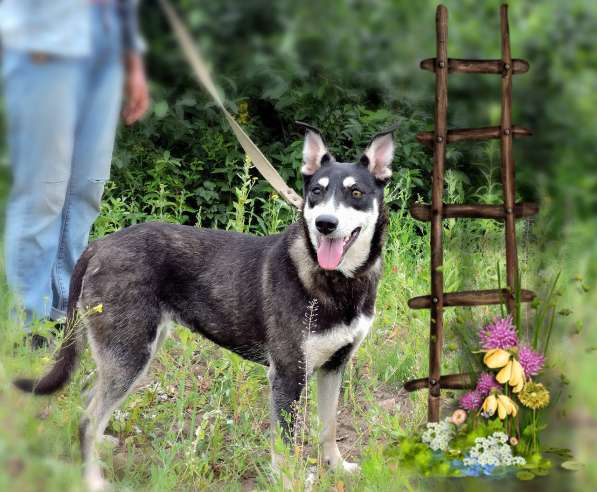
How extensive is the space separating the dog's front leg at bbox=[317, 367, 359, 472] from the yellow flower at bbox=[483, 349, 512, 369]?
0.78 m

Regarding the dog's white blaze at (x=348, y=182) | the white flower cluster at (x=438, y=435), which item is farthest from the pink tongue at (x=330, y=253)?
the white flower cluster at (x=438, y=435)

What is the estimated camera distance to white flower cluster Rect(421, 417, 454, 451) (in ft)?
11.7

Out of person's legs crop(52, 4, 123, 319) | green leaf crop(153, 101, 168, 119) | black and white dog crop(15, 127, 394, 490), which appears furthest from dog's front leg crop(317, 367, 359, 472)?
green leaf crop(153, 101, 168, 119)

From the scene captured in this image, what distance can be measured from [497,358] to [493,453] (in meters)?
0.42

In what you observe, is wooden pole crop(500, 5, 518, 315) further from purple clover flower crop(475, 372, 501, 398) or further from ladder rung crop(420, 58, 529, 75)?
purple clover flower crop(475, 372, 501, 398)

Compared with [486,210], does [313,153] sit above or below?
above

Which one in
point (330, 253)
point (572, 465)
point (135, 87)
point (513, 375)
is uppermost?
point (135, 87)

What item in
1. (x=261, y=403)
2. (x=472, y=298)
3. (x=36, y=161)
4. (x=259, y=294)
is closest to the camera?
(x=36, y=161)

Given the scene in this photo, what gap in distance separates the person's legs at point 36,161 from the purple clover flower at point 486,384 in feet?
6.66

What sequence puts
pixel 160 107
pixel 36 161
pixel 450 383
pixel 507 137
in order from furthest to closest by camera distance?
1. pixel 160 107
2. pixel 450 383
3. pixel 507 137
4. pixel 36 161

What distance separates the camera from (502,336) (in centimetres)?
351

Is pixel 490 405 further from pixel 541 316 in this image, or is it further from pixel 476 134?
pixel 476 134

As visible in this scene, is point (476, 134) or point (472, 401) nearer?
point (476, 134)

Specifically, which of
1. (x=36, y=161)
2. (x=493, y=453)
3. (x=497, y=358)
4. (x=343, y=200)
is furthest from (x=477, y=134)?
(x=36, y=161)
